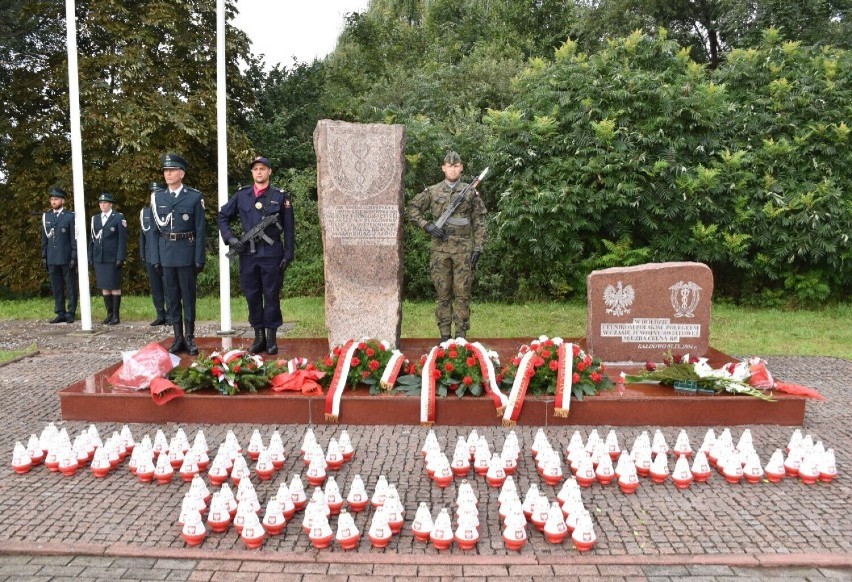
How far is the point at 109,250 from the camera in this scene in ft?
35.1

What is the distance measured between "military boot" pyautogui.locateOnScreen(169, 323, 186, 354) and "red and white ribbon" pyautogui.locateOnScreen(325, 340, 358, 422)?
7.69 ft

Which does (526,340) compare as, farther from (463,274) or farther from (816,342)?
(816,342)

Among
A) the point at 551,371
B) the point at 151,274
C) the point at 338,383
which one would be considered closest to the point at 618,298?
the point at 551,371

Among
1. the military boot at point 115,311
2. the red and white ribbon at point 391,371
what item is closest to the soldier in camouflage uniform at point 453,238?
the red and white ribbon at point 391,371

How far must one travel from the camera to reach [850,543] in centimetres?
366

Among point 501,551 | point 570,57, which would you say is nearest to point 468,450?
point 501,551

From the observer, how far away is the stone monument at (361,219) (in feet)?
23.2

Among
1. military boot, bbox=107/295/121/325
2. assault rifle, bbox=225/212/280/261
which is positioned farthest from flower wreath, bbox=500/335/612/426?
military boot, bbox=107/295/121/325

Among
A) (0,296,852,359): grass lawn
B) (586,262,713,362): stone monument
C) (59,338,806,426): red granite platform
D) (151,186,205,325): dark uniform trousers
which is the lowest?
(59,338,806,426): red granite platform

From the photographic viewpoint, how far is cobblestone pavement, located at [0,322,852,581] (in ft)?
11.2

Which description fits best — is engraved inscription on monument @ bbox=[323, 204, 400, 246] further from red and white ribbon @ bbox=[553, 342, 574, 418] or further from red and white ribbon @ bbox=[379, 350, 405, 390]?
red and white ribbon @ bbox=[553, 342, 574, 418]

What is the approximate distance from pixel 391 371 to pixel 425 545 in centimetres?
238

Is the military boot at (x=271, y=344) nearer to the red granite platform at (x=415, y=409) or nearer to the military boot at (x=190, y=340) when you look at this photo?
the military boot at (x=190, y=340)

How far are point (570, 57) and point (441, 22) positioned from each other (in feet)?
34.8
